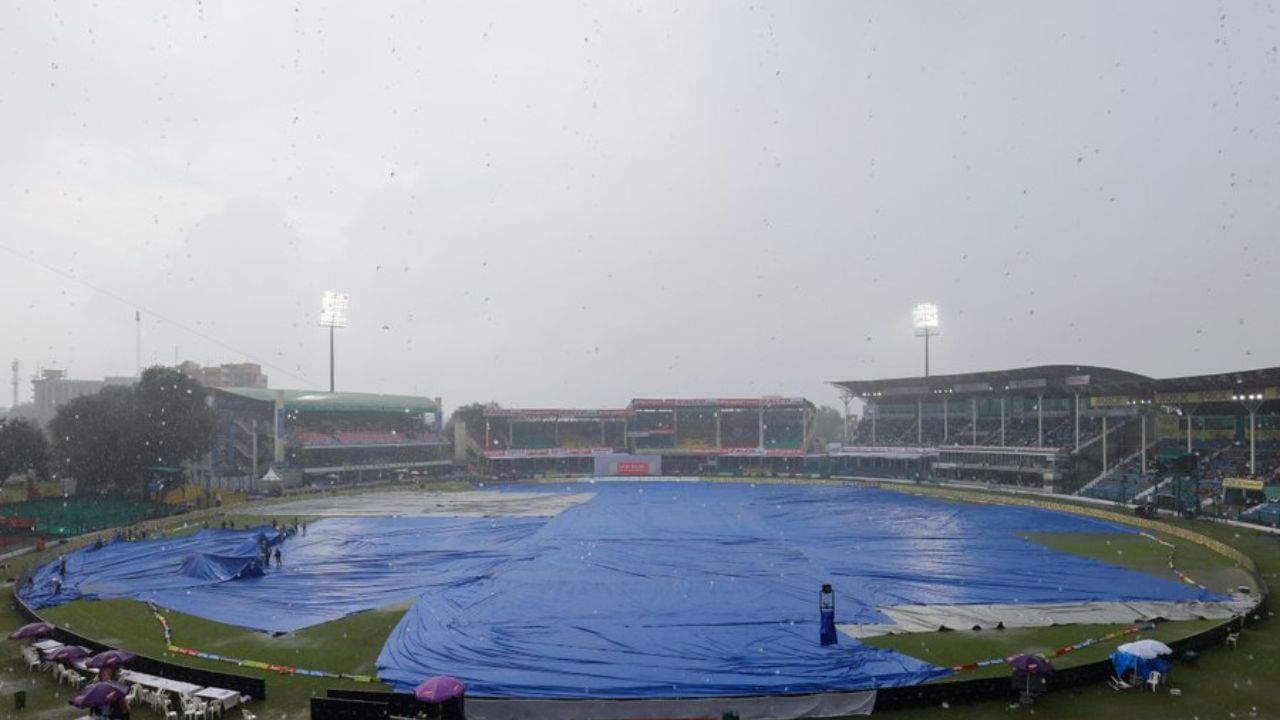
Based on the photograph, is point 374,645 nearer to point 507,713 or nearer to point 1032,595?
point 507,713

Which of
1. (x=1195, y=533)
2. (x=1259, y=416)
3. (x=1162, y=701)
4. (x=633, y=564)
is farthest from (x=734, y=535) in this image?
(x=1259, y=416)

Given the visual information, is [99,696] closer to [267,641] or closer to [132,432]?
[267,641]

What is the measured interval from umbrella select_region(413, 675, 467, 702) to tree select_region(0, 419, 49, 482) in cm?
5910

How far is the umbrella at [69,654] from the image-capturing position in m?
18.4

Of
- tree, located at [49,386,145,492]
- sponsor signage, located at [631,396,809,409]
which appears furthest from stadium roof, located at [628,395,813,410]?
tree, located at [49,386,145,492]

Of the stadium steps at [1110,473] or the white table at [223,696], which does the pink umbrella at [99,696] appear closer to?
the white table at [223,696]

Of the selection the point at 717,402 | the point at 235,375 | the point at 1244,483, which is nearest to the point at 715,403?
the point at 717,402

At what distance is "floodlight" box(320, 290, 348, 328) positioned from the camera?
3912 inches

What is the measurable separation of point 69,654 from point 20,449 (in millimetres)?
50505

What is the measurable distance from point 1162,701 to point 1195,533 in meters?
27.0

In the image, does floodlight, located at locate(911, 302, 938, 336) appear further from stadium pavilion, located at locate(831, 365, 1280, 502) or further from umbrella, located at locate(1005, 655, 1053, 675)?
umbrella, located at locate(1005, 655, 1053, 675)

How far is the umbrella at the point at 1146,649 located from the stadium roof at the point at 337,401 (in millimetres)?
80030

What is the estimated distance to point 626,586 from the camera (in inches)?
1153

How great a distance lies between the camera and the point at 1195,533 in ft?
123
